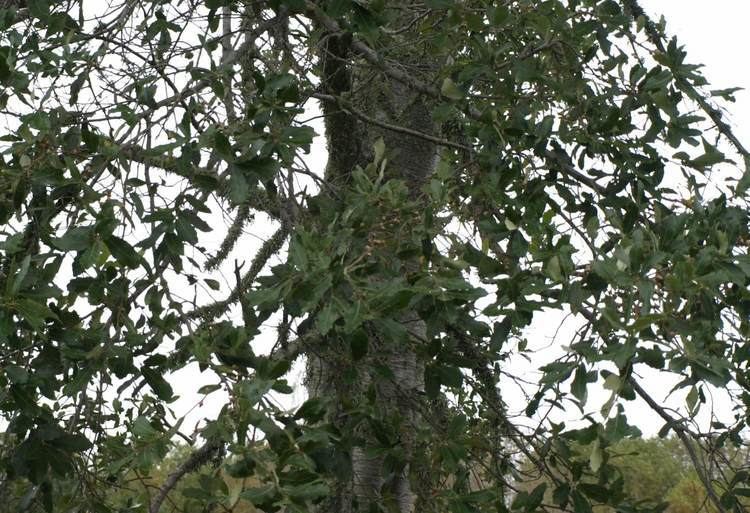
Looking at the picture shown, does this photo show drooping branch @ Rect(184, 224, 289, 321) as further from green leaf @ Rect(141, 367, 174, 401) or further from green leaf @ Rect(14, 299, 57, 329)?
green leaf @ Rect(14, 299, 57, 329)

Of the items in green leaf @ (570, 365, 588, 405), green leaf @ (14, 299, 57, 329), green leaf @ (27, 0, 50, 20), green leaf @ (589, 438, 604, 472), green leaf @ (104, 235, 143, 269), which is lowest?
green leaf @ (589, 438, 604, 472)

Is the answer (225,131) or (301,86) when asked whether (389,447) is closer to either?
(225,131)

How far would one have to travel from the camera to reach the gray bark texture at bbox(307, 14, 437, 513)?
3193 millimetres

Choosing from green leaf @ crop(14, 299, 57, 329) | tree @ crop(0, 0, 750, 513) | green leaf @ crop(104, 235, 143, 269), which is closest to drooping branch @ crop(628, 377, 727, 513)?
tree @ crop(0, 0, 750, 513)

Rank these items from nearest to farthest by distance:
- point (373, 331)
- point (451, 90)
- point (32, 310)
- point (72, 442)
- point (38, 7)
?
point (32, 310) < point (72, 442) < point (38, 7) < point (451, 90) < point (373, 331)

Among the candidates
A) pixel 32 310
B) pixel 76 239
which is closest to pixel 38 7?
pixel 76 239

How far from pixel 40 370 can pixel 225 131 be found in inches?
32.0

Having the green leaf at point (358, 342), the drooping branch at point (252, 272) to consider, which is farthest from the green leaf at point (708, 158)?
the green leaf at point (358, 342)

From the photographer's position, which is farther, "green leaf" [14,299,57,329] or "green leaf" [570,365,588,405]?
"green leaf" [570,365,588,405]

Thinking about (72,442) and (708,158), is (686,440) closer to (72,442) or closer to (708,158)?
(708,158)

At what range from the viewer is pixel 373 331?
356 cm

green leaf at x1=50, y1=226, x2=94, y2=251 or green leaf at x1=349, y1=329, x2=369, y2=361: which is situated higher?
green leaf at x1=50, y1=226, x2=94, y2=251

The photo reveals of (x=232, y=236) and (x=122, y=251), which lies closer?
(x=122, y=251)

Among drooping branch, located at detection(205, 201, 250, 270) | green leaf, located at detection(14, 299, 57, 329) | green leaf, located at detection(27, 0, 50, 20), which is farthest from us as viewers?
drooping branch, located at detection(205, 201, 250, 270)
